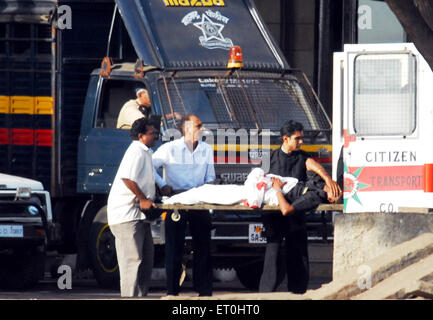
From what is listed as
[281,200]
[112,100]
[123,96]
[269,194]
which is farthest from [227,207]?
[112,100]

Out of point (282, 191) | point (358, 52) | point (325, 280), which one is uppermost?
point (358, 52)

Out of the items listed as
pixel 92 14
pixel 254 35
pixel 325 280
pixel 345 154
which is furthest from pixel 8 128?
pixel 345 154

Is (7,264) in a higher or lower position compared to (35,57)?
lower

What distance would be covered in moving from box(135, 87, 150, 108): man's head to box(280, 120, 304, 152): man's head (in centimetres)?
307

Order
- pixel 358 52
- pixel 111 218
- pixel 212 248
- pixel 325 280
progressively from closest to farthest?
pixel 358 52 < pixel 111 218 < pixel 212 248 < pixel 325 280

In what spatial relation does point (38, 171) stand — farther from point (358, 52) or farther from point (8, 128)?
point (358, 52)

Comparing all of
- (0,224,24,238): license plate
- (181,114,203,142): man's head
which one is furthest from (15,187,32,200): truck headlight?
(181,114,203,142): man's head

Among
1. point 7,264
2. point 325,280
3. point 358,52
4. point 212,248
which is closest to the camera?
point 358,52

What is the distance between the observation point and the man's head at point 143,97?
1591 cm

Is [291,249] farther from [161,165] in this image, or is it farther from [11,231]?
[11,231]

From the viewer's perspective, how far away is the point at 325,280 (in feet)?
60.2

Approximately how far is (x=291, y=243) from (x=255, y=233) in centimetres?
227

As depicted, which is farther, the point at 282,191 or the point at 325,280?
the point at 325,280

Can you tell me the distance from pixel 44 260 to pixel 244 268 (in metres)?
2.41
